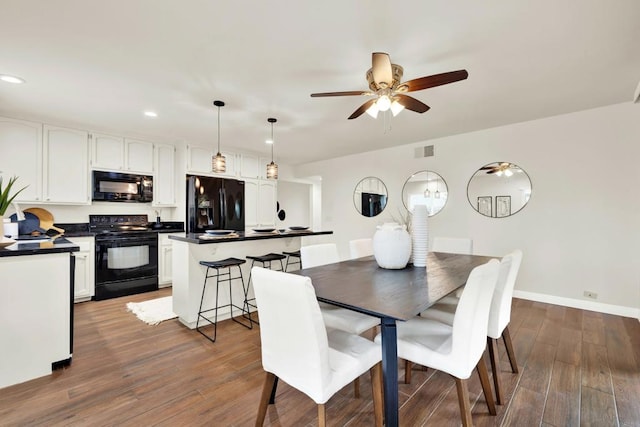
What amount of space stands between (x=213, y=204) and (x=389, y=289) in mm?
4046

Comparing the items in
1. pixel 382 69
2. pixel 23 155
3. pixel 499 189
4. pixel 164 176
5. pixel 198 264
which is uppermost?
pixel 382 69

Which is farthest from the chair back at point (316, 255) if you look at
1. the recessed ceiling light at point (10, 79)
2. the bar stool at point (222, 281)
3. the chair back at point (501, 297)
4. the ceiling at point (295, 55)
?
the recessed ceiling light at point (10, 79)

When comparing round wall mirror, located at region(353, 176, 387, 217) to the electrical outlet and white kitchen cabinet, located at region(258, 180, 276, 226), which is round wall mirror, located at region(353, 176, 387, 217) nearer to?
white kitchen cabinet, located at region(258, 180, 276, 226)

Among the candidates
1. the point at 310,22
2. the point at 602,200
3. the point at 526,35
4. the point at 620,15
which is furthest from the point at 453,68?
the point at 602,200

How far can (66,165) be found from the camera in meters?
3.90

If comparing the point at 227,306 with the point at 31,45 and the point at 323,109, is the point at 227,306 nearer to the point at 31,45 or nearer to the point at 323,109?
the point at 323,109

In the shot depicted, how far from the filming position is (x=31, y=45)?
6.70 ft

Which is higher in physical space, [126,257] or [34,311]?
[126,257]

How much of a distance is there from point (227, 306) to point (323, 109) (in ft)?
8.29

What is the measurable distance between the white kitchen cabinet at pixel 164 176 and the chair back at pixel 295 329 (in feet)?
13.6

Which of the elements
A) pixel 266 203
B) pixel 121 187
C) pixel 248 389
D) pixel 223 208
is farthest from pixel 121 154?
pixel 248 389

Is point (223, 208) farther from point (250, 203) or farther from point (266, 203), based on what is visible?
point (266, 203)

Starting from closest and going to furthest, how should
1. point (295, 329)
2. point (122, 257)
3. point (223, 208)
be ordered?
point (295, 329) → point (122, 257) → point (223, 208)

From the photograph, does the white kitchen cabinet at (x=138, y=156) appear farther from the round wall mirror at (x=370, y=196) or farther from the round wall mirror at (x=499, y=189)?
the round wall mirror at (x=499, y=189)
